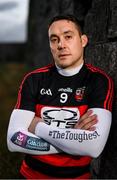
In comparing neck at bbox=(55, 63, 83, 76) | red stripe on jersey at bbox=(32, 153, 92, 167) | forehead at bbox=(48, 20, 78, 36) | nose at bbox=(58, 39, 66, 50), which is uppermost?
forehead at bbox=(48, 20, 78, 36)

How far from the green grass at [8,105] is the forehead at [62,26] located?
1920 mm

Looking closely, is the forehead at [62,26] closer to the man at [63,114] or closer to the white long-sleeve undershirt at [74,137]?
the man at [63,114]

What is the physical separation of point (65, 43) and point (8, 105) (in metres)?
9.11

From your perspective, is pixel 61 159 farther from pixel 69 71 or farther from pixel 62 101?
pixel 69 71

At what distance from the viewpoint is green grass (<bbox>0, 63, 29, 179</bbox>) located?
4.39m

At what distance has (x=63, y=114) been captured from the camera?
9.34 ft

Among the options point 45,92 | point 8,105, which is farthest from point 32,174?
point 8,105

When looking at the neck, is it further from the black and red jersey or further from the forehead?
the forehead

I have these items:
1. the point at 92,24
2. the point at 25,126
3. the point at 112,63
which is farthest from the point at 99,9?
the point at 25,126

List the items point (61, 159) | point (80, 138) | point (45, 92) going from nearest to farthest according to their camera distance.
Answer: point (80, 138) → point (61, 159) → point (45, 92)

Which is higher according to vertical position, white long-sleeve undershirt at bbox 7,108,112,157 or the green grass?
white long-sleeve undershirt at bbox 7,108,112,157

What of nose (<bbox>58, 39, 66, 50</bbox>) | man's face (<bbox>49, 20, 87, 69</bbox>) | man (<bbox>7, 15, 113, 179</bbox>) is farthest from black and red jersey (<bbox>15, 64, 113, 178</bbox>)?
nose (<bbox>58, 39, 66, 50</bbox>)

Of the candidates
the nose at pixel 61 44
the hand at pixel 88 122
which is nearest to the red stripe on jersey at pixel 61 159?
the hand at pixel 88 122

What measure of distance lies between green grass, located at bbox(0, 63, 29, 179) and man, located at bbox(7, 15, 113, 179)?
54.5 inches
